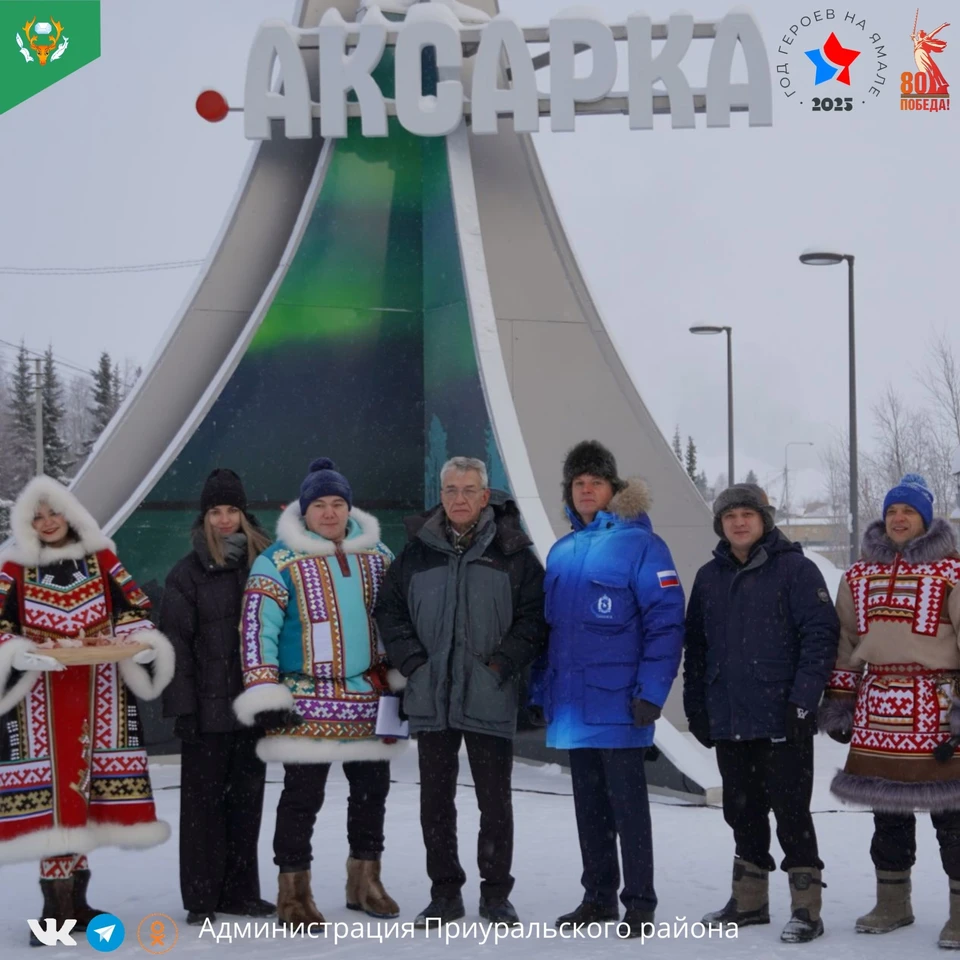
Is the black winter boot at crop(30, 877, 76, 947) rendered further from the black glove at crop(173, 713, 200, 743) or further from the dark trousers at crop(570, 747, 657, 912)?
the dark trousers at crop(570, 747, 657, 912)

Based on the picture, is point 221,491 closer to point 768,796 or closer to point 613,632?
point 613,632

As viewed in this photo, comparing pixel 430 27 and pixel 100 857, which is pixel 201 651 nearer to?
pixel 100 857

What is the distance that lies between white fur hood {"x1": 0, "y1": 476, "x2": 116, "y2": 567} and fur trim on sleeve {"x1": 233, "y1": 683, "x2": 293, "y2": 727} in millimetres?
880

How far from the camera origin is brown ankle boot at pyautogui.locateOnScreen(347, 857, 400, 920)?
5840mm

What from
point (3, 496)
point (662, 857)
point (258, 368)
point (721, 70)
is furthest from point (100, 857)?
point (3, 496)

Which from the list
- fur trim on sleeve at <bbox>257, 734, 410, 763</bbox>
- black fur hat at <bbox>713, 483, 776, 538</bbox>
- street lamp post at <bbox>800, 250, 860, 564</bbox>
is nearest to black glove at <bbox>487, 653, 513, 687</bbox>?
fur trim on sleeve at <bbox>257, 734, 410, 763</bbox>

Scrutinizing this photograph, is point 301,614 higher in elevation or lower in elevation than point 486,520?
lower

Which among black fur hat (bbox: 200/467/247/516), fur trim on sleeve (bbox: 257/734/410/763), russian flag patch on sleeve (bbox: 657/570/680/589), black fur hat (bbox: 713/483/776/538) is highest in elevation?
black fur hat (bbox: 200/467/247/516)

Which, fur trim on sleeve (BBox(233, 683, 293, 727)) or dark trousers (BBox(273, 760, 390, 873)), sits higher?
fur trim on sleeve (BBox(233, 683, 293, 727))

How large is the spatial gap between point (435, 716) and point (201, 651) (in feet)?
3.33

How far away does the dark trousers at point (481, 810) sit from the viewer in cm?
571

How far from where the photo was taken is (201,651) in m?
5.90

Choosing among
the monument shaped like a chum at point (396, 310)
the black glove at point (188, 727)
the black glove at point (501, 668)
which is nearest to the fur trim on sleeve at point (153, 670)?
the black glove at point (188, 727)

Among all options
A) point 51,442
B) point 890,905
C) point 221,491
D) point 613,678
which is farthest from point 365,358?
point 51,442
